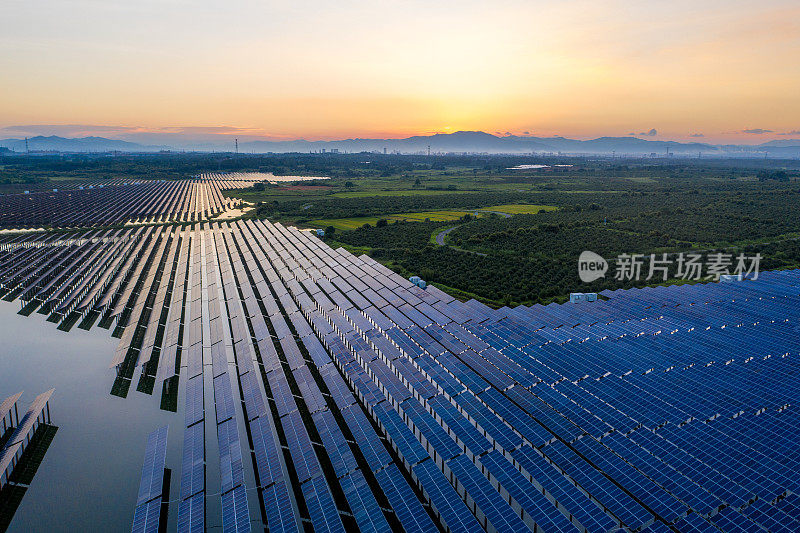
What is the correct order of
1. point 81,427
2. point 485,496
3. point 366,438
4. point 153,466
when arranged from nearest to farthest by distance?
1. point 485,496
2. point 153,466
3. point 366,438
4. point 81,427

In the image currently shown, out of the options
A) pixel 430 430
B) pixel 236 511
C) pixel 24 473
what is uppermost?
pixel 430 430

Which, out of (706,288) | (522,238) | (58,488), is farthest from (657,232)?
(58,488)

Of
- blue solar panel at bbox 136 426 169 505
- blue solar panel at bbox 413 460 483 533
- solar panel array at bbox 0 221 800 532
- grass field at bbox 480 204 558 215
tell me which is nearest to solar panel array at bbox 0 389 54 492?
solar panel array at bbox 0 221 800 532

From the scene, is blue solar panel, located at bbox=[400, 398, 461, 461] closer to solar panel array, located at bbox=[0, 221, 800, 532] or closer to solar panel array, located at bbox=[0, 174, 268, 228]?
solar panel array, located at bbox=[0, 221, 800, 532]

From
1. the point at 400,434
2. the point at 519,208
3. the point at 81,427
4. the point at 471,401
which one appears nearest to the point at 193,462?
the point at 81,427

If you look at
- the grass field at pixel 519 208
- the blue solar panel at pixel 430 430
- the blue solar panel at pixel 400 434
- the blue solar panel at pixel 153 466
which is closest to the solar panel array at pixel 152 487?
the blue solar panel at pixel 153 466

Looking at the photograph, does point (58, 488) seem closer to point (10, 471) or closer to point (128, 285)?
point (10, 471)

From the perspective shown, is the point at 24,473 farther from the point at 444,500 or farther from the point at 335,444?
the point at 444,500
